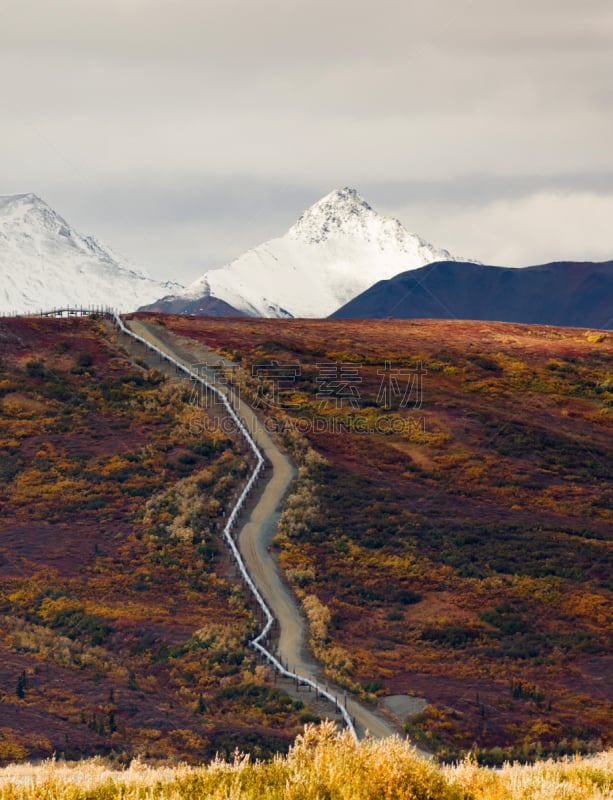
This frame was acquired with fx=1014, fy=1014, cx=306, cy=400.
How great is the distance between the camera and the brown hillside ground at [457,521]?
31.0 metres

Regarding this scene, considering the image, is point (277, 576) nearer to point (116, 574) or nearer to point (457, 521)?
point (116, 574)

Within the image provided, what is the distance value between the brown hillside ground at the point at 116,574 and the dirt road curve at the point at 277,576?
1.22 m

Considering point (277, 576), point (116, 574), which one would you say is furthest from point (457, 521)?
point (116, 574)

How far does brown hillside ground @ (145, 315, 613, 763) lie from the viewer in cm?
3100

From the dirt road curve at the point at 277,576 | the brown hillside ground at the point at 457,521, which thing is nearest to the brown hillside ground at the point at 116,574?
the dirt road curve at the point at 277,576

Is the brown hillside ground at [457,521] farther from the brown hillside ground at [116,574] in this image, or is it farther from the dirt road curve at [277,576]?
the brown hillside ground at [116,574]

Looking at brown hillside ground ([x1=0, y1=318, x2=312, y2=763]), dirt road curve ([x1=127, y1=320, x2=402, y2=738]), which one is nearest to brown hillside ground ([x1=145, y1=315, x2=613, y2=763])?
dirt road curve ([x1=127, y1=320, x2=402, y2=738])

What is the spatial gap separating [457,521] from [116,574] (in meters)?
15.6

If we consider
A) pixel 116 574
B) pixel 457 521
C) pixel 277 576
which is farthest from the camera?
pixel 457 521

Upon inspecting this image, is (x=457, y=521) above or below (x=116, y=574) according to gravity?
above

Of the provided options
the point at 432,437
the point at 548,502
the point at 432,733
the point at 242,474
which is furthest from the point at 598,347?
the point at 432,733

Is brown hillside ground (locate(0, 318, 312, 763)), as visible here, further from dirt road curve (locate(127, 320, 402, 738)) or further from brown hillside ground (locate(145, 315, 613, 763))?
brown hillside ground (locate(145, 315, 613, 763))

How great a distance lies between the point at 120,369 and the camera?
65.6m

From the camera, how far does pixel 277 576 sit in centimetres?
4047
